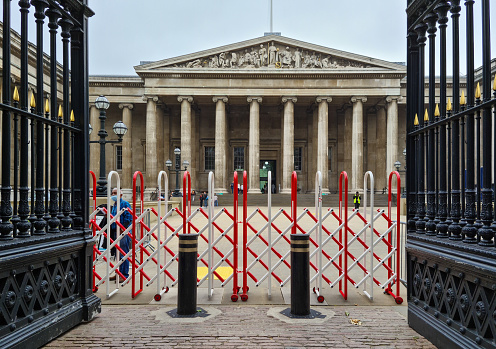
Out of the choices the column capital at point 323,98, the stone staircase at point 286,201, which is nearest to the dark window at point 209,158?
the stone staircase at point 286,201

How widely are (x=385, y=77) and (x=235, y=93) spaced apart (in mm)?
16644

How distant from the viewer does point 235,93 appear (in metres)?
44.8

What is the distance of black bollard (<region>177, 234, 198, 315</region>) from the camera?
5.75 meters

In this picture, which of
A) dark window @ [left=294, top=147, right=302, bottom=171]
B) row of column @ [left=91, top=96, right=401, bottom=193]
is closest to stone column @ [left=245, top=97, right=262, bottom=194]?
row of column @ [left=91, top=96, right=401, bottom=193]

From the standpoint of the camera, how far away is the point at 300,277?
5.72 metres

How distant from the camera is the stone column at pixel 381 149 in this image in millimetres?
47094

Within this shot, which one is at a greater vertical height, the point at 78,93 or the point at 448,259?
the point at 78,93

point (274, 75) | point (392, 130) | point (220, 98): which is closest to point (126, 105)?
point (220, 98)

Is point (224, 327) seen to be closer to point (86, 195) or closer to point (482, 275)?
point (86, 195)

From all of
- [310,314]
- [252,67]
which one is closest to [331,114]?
[252,67]

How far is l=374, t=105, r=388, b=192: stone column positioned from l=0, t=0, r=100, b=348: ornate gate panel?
44.9 metres

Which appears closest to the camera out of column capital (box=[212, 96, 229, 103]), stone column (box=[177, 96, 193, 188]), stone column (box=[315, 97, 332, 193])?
stone column (box=[315, 97, 332, 193])

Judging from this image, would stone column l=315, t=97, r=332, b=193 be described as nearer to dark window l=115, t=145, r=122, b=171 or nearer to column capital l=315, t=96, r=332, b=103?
column capital l=315, t=96, r=332, b=103

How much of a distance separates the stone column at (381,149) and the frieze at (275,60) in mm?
6640
